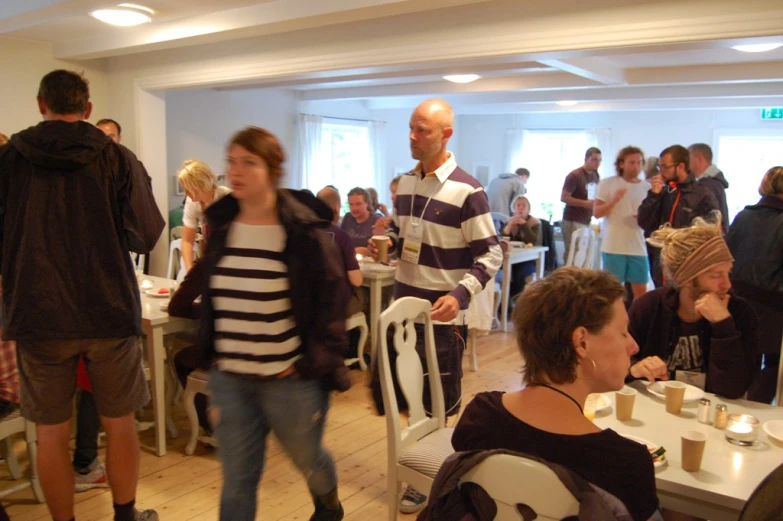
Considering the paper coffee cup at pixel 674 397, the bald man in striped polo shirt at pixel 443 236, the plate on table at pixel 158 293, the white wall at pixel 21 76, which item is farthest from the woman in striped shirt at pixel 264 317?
the white wall at pixel 21 76

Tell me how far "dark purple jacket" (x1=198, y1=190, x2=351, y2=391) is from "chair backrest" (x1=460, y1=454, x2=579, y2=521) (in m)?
0.72

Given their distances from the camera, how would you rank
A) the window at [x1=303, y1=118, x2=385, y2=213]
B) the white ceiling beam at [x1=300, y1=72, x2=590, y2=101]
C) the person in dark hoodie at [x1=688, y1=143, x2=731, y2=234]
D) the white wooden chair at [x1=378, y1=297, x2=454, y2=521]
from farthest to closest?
1. the window at [x1=303, y1=118, x2=385, y2=213]
2. the white ceiling beam at [x1=300, y1=72, x2=590, y2=101]
3. the person in dark hoodie at [x1=688, y1=143, x2=731, y2=234]
4. the white wooden chair at [x1=378, y1=297, x2=454, y2=521]

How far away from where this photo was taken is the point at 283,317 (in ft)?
5.69

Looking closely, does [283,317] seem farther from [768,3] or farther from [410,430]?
[768,3]

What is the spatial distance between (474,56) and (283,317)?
241cm

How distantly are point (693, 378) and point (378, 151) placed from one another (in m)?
7.74

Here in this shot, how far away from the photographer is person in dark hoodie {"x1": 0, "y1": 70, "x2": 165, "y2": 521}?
197 cm

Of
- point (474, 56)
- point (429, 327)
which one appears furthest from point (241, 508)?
point (474, 56)

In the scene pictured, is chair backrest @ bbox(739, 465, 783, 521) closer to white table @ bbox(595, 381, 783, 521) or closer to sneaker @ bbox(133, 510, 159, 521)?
white table @ bbox(595, 381, 783, 521)

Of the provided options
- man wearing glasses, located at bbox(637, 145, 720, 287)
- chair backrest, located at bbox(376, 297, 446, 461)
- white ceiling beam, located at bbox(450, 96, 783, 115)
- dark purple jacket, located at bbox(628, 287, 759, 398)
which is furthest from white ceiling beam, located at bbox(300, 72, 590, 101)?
chair backrest, located at bbox(376, 297, 446, 461)

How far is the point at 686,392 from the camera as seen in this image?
1975 millimetres

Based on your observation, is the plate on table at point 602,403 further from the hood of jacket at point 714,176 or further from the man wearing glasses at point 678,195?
the hood of jacket at point 714,176

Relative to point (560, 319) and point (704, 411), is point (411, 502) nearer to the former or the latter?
point (704, 411)

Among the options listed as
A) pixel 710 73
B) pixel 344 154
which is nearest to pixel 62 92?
pixel 710 73
